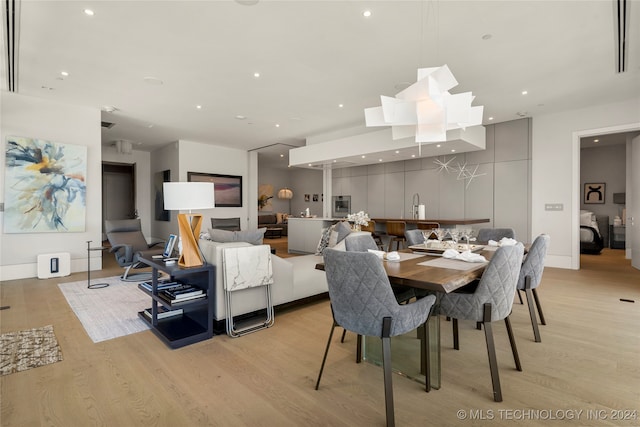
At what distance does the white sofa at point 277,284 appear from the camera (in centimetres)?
292

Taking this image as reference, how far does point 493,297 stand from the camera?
2.05 meters

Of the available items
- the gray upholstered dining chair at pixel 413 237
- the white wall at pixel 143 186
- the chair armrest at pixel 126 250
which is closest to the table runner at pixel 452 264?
the gray upholstered dining chair at pixel 413 237

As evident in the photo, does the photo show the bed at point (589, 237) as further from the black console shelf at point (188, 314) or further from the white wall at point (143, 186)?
the white wall at point (143, 186)

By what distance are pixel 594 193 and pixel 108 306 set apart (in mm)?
12066

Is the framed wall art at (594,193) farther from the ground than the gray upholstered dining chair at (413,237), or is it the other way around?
the framed wall art at (594,193)

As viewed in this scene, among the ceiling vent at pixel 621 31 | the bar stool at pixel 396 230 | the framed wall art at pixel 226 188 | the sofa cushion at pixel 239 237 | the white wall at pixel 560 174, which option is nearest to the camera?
the ceiling vent at pixel 621 31

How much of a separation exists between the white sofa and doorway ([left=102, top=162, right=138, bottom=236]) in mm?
8168

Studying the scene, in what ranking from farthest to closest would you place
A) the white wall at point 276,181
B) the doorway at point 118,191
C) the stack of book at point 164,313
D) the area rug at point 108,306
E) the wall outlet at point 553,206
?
the white wall at point 276,181
the doorway at point 118,191
the wall outlet at point 553,206
the stack of book at point 164,313
the area rug at point 108,306

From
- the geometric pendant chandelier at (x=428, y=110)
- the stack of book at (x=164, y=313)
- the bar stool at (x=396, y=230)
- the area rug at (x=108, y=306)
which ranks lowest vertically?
the area rug at (x=108, y=306)

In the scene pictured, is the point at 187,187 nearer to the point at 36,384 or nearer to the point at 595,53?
the point at 36,384

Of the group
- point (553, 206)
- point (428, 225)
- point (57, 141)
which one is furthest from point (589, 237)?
point (57, 141)

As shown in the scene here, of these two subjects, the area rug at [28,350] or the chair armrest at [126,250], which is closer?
the area rug at [28,350]

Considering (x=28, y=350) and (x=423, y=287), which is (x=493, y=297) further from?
(x=28, y=350)

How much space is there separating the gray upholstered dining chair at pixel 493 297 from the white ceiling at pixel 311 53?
89.4 inches
